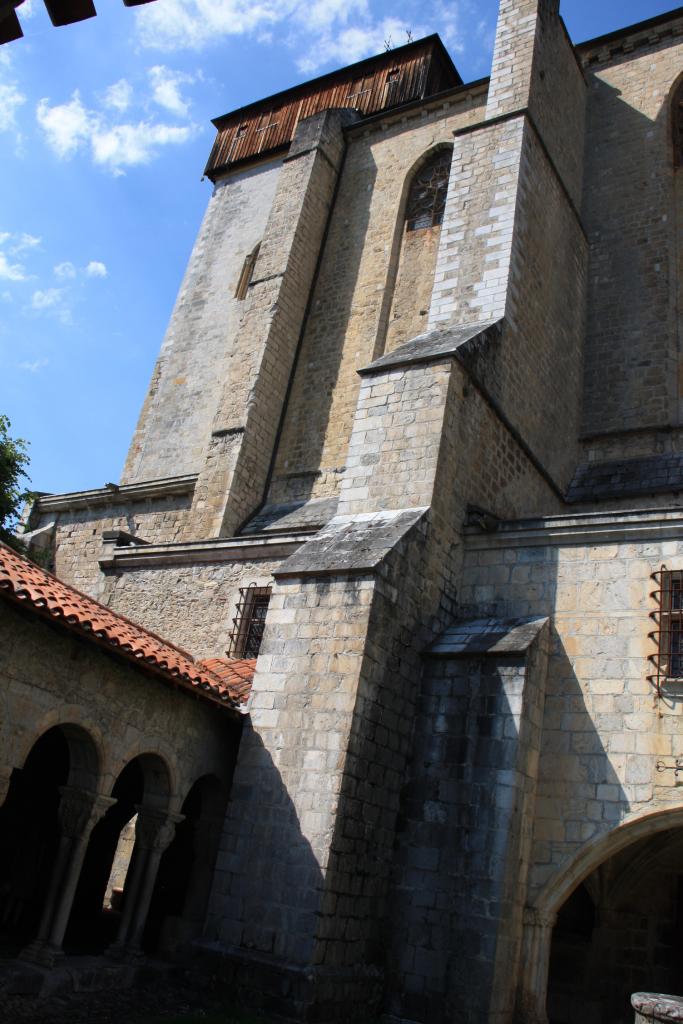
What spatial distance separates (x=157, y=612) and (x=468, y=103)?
1180 centimetres

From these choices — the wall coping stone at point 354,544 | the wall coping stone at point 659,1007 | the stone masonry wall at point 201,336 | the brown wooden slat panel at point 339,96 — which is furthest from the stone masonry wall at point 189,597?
the brown wooden slat panel at point 339,96

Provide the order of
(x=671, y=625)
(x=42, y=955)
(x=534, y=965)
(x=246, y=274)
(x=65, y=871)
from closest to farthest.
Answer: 1. (x=42, y=955)
2. (x=65, y=871)
3. (x=534, y=965)
4. (x=671, y=625)
5. (x=246, y=274)

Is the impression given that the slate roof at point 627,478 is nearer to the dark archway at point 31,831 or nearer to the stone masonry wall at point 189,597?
the stone masonry wall at point 189,597

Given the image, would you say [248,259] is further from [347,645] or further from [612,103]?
[347,645]

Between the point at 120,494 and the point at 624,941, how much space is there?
36.1ft

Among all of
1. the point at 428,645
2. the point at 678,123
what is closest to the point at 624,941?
the point at 428,645

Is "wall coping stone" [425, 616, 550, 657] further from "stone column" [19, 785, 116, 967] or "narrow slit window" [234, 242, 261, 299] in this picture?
"narrow slit window" [234, 242, 261, 299]

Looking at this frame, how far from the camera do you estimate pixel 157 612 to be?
1175cm

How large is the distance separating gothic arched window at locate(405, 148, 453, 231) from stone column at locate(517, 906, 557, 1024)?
1236 centimetres

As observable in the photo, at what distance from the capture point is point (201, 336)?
18453mm

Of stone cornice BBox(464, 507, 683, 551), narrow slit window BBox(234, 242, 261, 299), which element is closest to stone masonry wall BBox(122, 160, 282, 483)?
narrow slit window BBox(234, 242, 261, 299)

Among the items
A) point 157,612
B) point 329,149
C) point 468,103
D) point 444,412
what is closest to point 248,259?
point 329,149

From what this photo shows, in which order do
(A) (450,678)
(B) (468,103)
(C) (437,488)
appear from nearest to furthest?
(A) (450,678), (C) (437,488), (B) (468,103)

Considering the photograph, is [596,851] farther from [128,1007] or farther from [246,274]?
[246,274]
